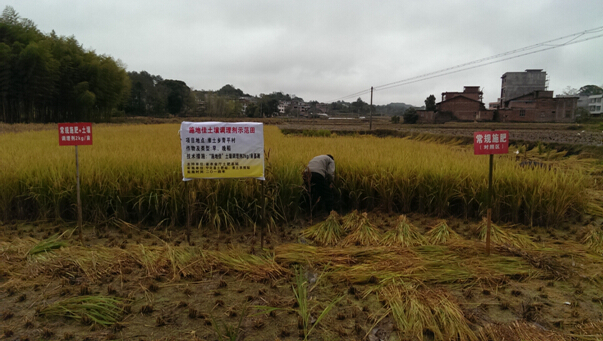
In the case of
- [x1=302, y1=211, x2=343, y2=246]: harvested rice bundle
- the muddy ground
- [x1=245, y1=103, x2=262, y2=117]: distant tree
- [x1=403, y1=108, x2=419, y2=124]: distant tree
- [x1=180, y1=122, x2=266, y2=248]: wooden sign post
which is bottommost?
the muddy ground

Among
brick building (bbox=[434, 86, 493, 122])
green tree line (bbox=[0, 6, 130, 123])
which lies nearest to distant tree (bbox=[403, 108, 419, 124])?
brick building (bbox=[434, 86, 493, 122])

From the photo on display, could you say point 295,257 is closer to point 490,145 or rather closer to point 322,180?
point 322,180

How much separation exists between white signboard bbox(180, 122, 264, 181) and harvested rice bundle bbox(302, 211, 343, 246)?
3.16 feet

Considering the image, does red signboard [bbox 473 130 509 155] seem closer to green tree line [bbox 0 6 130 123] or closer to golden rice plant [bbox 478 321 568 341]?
golden rice plant [bbox 478 321 568 341]

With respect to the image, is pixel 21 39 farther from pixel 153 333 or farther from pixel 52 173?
pixel 153 333

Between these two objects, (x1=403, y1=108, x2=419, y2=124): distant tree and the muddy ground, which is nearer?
the muddy ground

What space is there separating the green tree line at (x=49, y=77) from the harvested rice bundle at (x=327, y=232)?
25565 millimetres

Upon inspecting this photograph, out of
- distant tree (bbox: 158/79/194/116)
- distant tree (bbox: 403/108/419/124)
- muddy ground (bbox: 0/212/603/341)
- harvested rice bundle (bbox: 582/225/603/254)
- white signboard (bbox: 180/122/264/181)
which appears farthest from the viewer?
distant tree (bbox: 158/79/194/116)

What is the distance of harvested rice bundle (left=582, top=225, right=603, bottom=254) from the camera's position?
329cm

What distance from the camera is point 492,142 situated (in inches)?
120

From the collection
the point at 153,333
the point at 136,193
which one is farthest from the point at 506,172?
the point at 136,193

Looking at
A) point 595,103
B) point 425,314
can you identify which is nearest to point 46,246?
point 425,314

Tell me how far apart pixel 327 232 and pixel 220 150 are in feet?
4.70

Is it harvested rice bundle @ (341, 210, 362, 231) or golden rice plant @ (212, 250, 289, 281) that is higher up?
harvested rice bundle @ (341, 210, 362, 231)
